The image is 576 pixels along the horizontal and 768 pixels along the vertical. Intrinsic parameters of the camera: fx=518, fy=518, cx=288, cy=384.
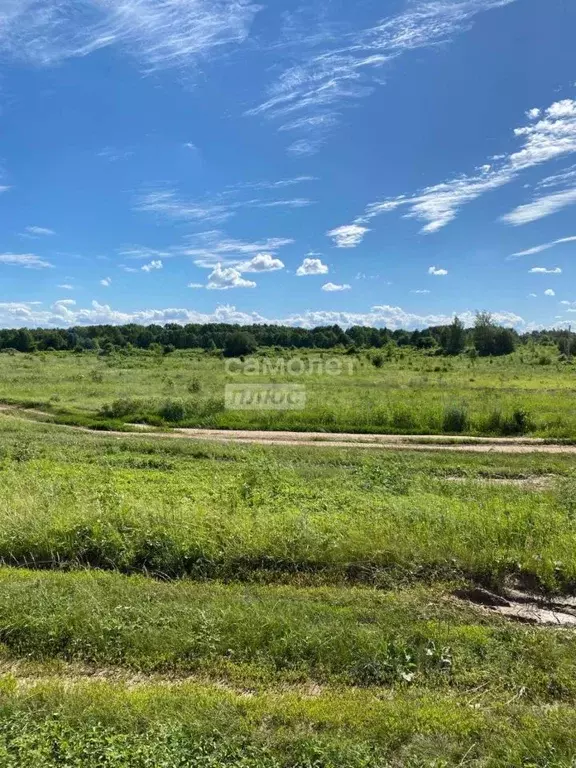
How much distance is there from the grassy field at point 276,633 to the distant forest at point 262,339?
67770 mm

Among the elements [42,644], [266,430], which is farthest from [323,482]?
[266,430]

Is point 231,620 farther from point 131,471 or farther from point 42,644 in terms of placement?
point 131,471

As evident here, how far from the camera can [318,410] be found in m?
21.3

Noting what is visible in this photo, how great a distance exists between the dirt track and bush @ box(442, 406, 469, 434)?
1.08 metres

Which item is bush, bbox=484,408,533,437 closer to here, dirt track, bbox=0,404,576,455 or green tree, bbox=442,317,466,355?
dirt track, bbox=0,404,576,455

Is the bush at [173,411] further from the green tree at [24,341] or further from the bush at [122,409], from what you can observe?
the green tree at [24,341]

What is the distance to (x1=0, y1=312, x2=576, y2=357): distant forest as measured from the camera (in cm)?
8425

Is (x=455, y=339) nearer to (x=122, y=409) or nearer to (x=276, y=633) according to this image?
(x=122, y=409)

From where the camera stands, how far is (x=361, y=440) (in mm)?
17906

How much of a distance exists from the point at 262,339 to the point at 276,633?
89.4 metres

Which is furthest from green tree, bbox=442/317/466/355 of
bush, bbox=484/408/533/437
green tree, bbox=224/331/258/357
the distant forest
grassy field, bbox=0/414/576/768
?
grassy field, bbox=0/414/576/768

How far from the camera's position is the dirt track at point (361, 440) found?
643 inches

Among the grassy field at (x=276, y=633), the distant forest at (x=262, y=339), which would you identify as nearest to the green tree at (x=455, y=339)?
the distant forest at (x=262, y=339)

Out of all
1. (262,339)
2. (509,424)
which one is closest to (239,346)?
(262,339)
